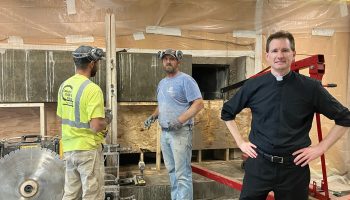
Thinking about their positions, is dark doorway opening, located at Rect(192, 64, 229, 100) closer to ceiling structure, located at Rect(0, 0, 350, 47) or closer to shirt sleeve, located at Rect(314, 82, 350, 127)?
ceiling structure, located at Rect(0, 0, 350, 47)

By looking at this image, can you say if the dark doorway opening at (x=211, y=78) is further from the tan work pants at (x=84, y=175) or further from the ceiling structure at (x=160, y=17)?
the tan work pants at (x=84, y=175)

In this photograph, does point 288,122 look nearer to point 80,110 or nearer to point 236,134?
point 236,134

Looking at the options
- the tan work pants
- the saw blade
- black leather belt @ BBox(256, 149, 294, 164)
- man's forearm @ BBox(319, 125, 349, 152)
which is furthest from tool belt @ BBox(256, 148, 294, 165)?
the saw blade

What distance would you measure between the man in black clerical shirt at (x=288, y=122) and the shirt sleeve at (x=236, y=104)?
0.11m

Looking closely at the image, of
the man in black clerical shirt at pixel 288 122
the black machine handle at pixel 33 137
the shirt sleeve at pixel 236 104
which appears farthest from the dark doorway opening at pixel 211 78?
the man in black clerical shirt at pixel 288 122

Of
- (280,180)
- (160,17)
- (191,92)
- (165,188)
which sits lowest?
(165,188)

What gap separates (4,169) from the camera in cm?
279

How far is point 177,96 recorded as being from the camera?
2721mm

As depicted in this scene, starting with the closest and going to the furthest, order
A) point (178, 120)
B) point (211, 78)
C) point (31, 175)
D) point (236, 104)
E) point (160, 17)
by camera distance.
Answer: point (236, 104), point (178, 120), point (31, 175), point (160, 17), point (211, 78)

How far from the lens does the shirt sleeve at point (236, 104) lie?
1772 mm

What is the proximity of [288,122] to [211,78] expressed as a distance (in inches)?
115

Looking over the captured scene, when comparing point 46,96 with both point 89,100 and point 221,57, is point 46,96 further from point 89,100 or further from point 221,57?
point 221,57

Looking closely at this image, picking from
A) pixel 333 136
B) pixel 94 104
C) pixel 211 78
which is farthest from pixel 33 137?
pixel 333 136

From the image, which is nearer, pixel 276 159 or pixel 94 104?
pixel 276 159
